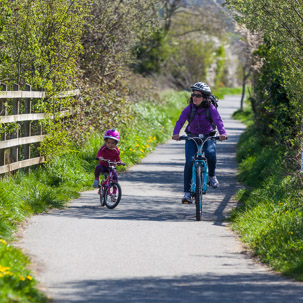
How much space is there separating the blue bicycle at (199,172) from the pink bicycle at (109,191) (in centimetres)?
117

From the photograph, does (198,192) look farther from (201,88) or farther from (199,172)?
(201,88)

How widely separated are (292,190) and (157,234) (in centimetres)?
275

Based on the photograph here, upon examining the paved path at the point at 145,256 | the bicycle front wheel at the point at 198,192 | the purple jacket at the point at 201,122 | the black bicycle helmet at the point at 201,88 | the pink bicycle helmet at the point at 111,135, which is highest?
the black bicycle helmet at the point at 201,88

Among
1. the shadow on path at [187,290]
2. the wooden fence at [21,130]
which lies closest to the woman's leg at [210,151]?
the wooden fence at [21,130]

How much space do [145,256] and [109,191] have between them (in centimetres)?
354

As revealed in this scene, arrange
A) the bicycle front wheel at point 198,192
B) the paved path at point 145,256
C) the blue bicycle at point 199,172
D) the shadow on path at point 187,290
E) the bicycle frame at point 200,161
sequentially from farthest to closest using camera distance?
the bicycle frame at point 200,161 < the blue bicycle at point 199,172 < the bicycle front wheel at point 198,192 < the paved path at point 145,256 < the shadow on path at point 187,290

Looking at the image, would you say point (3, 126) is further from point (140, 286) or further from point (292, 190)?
point (140, 286)

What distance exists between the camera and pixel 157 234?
9.20 meters

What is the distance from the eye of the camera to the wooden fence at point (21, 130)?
37.8 ft

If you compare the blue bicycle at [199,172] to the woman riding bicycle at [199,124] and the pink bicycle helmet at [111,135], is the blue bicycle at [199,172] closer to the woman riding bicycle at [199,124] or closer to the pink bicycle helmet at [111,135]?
the woman riding bicycle at [199,124]

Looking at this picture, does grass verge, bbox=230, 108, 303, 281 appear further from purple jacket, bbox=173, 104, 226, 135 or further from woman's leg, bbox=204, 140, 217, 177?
purple jacket, bbox=173, 104, 226, 135

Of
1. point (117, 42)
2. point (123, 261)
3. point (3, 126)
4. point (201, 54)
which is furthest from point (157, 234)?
point (201, 54)

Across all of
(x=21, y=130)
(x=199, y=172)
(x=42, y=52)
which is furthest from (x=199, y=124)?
(x=42, y=52)

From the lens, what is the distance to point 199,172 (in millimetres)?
10508
